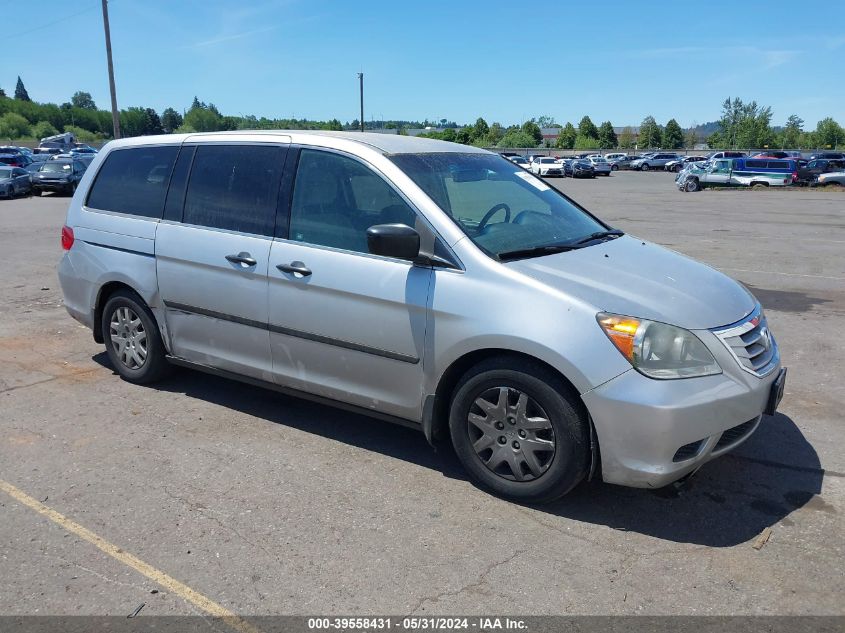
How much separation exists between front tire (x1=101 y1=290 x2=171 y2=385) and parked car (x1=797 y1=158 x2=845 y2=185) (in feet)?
135

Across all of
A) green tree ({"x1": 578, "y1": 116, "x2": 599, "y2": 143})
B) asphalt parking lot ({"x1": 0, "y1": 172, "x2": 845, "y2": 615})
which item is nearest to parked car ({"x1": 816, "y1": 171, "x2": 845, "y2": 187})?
asphalt parking lot ({"x1": 0, "y1": 172, "x2": 845, "y2": 615})

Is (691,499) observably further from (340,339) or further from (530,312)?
(340,339)

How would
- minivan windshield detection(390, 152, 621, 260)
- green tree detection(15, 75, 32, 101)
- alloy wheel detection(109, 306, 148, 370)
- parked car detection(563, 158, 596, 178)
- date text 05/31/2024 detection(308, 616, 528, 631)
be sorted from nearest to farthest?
date text 05/31/2024 detection(308, 616, 528, 631) → minivan windshield detection(390, 152, 621, 260) → alloy wheel detection(109, 306, 148, 370) → parked car detection(563, 158, 596, 178) → green tree detection(15, 75, 32, 101)

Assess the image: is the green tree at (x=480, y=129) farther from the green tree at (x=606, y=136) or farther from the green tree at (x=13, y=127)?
the green tree at (x=13, y=127)

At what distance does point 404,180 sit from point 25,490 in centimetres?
268

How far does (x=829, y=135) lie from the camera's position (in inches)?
4163

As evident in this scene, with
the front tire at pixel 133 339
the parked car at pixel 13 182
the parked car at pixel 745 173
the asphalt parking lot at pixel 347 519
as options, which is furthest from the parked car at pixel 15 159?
the asphalt parking lot at pixel 347 519

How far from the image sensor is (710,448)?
345cm

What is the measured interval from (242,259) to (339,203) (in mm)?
735

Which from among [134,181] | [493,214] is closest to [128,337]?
[134,181]

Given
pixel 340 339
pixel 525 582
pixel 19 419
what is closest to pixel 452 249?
pixel 340 339

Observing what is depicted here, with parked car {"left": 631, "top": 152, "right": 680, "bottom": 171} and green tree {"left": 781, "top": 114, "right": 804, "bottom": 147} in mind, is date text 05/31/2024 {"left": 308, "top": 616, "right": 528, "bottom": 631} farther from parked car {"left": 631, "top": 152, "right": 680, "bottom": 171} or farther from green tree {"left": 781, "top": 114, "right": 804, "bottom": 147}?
green tree {"left": 781, "top": 114, "right": 804, "bottom": 147}

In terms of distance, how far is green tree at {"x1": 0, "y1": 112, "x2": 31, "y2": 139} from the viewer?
344 feet

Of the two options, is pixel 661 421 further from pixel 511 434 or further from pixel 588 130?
pixel 588 130
